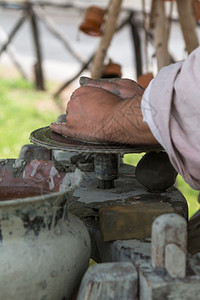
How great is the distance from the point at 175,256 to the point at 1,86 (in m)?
5.92

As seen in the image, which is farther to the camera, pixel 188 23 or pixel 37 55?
pixel 37 55

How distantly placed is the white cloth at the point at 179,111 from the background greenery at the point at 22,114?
7.46 feet

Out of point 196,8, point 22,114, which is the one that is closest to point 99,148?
point 196,8

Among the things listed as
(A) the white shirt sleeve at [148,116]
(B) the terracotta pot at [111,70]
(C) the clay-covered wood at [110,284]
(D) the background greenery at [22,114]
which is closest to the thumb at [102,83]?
(A) the white shirt sleeve at [148,116]

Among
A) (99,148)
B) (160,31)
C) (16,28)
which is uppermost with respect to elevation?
(16,28)

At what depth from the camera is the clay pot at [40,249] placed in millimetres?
885

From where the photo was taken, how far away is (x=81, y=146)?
1160 millimetres

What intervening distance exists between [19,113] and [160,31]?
10.4 ft

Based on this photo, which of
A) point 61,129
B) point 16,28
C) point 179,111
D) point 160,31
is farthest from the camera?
point 16,28

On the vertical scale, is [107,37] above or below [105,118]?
above

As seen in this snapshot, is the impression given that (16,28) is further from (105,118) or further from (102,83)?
(105,118)

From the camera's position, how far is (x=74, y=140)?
122 cm

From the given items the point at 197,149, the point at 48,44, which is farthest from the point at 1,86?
the point at 197,149

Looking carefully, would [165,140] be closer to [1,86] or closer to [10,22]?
[1,86]
